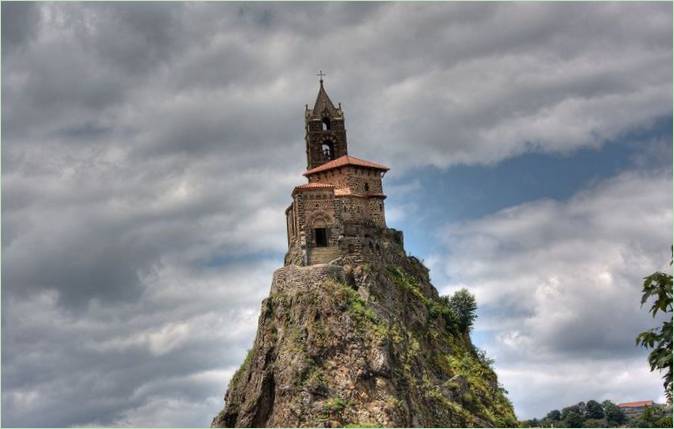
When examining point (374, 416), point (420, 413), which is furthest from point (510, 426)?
point (374, 416)

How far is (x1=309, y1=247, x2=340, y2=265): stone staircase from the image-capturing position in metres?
77.8

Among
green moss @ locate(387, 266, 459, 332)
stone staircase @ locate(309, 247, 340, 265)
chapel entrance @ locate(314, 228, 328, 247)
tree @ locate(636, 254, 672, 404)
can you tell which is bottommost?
tree @ locate(636, 254, 672, 404)

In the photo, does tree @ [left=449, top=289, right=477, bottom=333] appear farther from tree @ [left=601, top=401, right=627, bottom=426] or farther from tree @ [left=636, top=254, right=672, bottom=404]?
tree @ [left=601, top=401, right=627, bottom=426]

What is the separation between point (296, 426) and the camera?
6669cm

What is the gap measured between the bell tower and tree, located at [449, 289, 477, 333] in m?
20.3

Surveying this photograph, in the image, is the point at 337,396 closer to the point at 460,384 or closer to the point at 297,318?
the point at 297,318

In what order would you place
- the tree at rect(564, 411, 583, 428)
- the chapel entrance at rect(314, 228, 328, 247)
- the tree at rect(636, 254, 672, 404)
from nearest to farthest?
the tree at rect(636, 254, 672, 404), the chapel entrance at rect(314, 228, 328, 247), the tree at rect(564, 411, 583, 428)

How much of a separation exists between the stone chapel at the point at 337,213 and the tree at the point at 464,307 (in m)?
9.27

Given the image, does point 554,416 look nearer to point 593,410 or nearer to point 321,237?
point 593,410

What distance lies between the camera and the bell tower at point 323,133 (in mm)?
95562

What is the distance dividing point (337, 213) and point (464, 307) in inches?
751

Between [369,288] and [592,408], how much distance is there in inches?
4321

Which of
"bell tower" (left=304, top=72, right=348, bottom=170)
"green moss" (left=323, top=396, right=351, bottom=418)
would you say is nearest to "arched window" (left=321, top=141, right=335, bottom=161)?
"bell tower" (left=304, top=72, right=348, bottom=170)

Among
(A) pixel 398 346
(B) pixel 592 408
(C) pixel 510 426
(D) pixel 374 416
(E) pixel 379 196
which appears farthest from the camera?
(B) pixel 592 408
